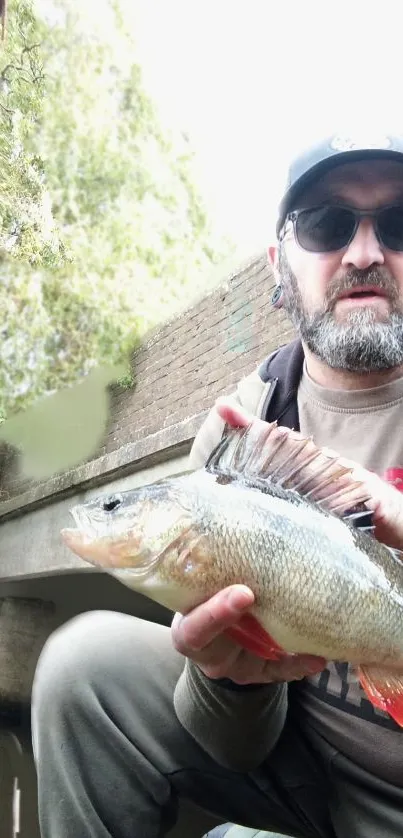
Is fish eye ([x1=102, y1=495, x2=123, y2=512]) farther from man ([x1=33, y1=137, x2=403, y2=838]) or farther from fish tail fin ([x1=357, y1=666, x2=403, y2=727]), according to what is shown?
fish tail fin ([x1=357, y1=666, x2=403, y2=727])

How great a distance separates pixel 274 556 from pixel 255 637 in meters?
0.14

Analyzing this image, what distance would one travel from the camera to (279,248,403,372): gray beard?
1590 mm

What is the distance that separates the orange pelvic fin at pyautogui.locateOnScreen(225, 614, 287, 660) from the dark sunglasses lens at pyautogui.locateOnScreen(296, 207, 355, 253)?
0.91m

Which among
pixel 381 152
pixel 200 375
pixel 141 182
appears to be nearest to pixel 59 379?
pixel 141 182

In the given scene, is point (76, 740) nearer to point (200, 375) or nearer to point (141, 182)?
point (200, 375)

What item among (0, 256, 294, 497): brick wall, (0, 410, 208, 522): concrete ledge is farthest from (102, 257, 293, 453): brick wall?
(0, 410, 208, 522): concrete ledge

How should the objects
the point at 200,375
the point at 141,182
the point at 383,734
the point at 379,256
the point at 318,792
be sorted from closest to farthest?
the point at 383,734, the point at 318,792, the point at 379,256, the point at 200,375, the point at 141,182

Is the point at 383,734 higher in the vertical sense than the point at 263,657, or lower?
lower

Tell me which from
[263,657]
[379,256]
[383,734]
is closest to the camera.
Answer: [263,657]

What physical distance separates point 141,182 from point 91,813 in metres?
10.3

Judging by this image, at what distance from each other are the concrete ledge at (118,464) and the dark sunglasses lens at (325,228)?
134 cm

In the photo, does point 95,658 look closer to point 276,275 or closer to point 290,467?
point 290,467

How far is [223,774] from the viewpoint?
1485 millimetres

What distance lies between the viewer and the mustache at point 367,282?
1.59m
